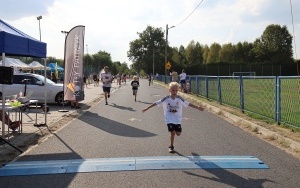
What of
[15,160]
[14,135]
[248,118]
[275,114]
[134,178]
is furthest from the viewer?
[248,118]

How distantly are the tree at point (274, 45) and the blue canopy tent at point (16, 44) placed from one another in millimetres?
97165

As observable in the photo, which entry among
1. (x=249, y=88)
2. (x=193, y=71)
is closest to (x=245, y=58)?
(x=193, y=71)

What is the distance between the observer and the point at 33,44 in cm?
987

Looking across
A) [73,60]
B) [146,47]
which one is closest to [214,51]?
[146,47]

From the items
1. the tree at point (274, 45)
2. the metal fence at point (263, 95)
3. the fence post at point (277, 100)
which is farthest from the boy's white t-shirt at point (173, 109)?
the tree at point (274, 45)

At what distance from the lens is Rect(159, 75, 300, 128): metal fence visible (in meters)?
10.4

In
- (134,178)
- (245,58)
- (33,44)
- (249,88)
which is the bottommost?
(134,178)

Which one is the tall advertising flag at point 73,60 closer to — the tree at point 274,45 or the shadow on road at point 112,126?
the shadow on road at point 112,126

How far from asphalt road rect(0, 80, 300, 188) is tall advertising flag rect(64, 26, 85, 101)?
1.77m

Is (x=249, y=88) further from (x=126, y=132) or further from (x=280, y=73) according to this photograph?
(x=280, y=73)

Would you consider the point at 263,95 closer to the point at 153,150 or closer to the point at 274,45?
the point at 153,150

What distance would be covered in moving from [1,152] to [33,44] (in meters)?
3.21

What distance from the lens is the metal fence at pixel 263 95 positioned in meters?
10.4

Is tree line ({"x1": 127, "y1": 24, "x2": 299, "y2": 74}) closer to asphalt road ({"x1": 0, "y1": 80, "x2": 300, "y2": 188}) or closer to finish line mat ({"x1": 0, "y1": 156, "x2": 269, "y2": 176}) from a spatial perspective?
asphalt road ({"x1": 0, "y1": 80, "x2": 300, "y2": 188})
